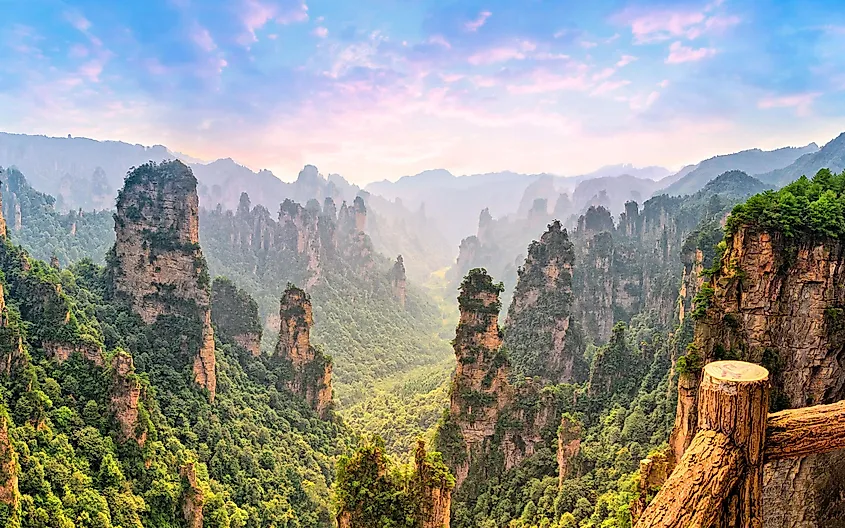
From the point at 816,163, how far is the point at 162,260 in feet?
219

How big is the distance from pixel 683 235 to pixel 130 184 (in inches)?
1839

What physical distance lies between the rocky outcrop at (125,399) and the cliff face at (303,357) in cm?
1551

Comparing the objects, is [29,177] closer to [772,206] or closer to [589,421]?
[589,421]

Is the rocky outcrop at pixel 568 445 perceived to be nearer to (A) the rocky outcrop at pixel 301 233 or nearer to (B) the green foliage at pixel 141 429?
(B) the green foliage at pixel 141 429

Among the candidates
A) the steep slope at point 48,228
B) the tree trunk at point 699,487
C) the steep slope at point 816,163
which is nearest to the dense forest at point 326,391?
the steep slope at point 48,228

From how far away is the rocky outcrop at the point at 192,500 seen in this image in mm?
20938

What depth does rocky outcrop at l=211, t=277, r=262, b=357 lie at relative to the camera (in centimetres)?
3841

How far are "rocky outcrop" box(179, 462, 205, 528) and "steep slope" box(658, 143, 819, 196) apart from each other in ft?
296

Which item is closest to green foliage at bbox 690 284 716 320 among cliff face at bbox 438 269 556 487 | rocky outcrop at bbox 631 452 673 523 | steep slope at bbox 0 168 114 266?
rocky outcrop at bbox 631 452 673 523

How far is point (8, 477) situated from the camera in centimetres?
1469

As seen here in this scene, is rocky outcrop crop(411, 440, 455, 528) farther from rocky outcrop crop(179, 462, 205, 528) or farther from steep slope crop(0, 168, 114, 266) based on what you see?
steep slope crop(0, 168, 114, 266)

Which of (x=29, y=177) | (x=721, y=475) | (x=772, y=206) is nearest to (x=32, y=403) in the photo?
(x=721, y=475)

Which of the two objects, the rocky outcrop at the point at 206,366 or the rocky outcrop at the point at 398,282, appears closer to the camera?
the rocky outcrop at the point at 206,366

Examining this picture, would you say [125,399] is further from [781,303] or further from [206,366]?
[781,303]
